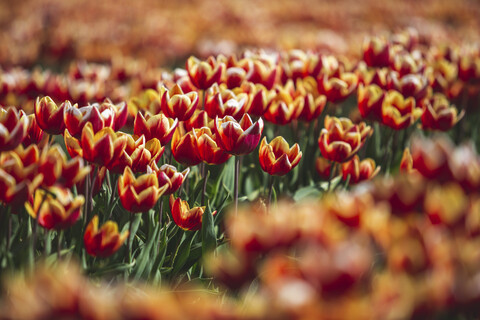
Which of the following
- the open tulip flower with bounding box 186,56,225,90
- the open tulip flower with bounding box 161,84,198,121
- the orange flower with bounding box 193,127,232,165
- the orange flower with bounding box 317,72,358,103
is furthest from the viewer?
the orange flower with bounding box 317,72,358,103

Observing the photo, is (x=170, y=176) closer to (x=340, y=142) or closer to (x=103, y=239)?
(x=103, y=239)

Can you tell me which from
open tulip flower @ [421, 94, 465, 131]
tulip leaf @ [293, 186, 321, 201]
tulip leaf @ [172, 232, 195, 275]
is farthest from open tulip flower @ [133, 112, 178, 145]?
open tulip flower @ [421, 94, 465, 131]

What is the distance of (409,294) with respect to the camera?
0.78m

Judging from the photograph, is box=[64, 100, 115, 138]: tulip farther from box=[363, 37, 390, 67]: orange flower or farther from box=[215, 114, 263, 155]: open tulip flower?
box=[363, 37, 390, 67]: orange flower

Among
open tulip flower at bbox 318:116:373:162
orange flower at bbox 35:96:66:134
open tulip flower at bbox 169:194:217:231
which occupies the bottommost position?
open tulip flower at bbox 169:194:217:231

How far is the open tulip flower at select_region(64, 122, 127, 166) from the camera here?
1.35 meters

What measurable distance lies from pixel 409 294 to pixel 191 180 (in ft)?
4.61

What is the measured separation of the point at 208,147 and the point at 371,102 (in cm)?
84

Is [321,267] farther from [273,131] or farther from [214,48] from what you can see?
[214,48]

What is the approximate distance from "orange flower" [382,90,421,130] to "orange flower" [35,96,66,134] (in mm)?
1228

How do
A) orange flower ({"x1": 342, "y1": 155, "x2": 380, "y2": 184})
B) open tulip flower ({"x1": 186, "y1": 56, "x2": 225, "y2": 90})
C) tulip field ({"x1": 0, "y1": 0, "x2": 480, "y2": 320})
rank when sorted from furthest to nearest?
1. open tulip flower ({"x1": 186, "y1": 56, "x2": 225, "y2": 90})
2. orange flower ({"x1": 342, "y1": 155, "x2": 380, "y2": 184})
3. tulip field ({"x1": 0, "y1": 0, "x2": 480, "y2": 320})

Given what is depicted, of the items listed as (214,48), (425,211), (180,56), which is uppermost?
(425,211)

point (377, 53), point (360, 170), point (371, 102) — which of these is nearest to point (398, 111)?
point (371, 102)

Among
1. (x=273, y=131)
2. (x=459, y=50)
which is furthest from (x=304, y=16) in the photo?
(x=273, y=131)
